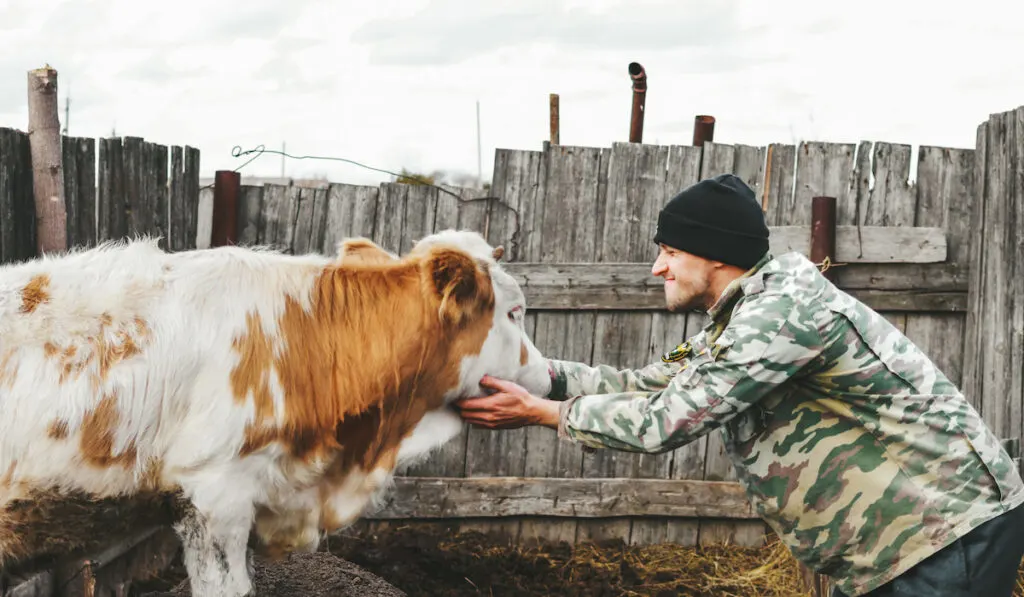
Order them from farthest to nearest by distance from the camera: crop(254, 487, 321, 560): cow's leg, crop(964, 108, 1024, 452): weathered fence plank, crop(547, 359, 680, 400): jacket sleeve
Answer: crop(964, 108, 1024, 452): weathered fence plank → crop(547, 359, 680, 400): jacket sleeve → crop(254, 487, 321, 560): cow's leg

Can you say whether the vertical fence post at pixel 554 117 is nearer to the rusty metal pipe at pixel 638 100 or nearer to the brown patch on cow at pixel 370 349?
the rusty metal pipe at pixel 638 100

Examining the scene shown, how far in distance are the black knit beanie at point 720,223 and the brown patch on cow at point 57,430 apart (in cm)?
209

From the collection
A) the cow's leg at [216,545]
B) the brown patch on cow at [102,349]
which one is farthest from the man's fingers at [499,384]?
the brown patch on cow at [102,349]

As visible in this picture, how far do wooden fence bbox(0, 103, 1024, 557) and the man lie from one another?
9.51 ft

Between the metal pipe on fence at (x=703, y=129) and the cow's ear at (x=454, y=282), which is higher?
the metal pipe on fence at (x=703, y=129)

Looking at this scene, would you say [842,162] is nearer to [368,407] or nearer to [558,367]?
[558,367]

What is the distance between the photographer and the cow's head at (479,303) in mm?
3672

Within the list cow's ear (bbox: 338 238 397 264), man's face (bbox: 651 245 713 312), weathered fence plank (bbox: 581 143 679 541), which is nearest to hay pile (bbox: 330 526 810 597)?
weathered fence plank (bbox: 581 143 679 541)

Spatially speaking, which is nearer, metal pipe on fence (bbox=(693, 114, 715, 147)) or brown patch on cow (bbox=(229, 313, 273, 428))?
brown patch on cow (bbox=(229, 313, 273, 428))

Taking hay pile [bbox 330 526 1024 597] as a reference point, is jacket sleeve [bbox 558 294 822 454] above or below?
above

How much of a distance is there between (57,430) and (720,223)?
2.26 meters

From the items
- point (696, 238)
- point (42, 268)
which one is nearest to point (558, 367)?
point (696, 238)

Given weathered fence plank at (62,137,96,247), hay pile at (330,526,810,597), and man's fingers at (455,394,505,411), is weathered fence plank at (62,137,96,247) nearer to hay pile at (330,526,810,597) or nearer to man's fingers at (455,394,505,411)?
man's fingers at (455,394,505,411)

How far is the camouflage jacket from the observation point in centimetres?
291
